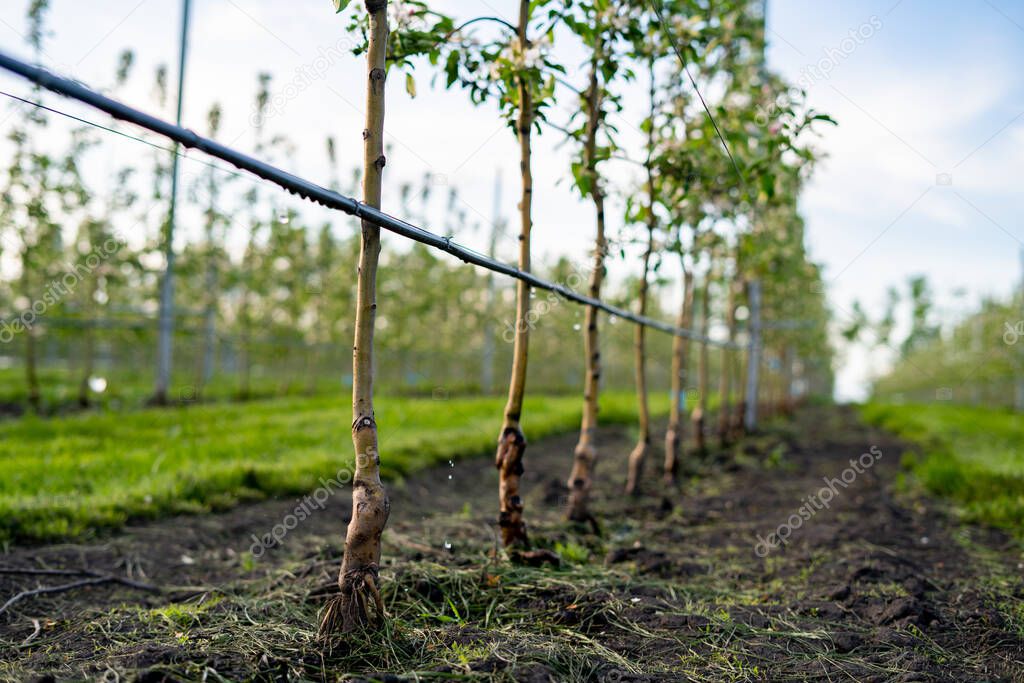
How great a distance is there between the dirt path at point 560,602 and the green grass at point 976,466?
477mm

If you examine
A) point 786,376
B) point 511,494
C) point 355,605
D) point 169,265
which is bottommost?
Result: point 355,605

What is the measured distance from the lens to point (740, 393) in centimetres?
1386

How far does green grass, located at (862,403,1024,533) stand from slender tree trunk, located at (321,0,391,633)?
5.30 m

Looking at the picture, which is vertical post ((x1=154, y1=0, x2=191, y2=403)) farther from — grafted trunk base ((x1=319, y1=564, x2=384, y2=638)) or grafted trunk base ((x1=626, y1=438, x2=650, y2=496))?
grafted trunk base ((x1=319, y1=564, x2=384, y2=638))

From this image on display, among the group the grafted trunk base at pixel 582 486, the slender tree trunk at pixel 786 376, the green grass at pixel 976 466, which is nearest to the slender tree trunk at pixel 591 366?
the grafted trunk base at pixel 582 486

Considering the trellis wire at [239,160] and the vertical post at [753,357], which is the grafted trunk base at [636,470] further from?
the vertical post at [753,357]

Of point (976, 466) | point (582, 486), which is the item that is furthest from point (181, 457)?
point (976, 466)

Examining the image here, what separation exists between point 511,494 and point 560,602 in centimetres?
80

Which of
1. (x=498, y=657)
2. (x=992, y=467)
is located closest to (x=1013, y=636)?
(x=498, y=657)

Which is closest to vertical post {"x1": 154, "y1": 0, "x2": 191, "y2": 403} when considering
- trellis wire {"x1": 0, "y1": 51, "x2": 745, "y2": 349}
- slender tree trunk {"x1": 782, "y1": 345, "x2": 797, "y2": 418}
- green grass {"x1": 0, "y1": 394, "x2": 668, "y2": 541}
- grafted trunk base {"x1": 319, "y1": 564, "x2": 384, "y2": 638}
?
green grass {"x1": 0, "y1": 394, "x2": 668, "y2": 541}

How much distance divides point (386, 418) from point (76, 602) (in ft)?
23.2

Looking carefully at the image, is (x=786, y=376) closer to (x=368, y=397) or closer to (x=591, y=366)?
(x=591, y=366)

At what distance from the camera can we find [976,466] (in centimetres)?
816

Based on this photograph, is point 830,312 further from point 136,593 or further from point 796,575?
point 136,593
